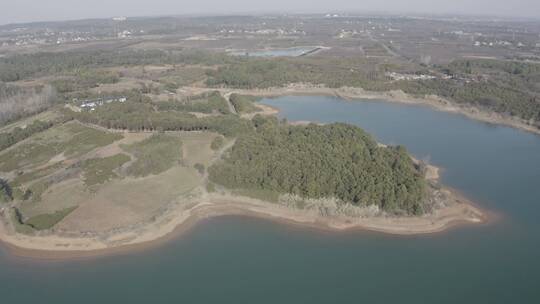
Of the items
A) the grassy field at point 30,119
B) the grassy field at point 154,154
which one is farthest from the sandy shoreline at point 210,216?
the grassy field at point 30,119

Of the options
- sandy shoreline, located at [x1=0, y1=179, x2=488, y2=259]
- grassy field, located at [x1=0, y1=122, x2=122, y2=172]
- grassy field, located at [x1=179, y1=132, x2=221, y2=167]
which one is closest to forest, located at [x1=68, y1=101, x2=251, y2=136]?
grassy field, located at [x1=179, y1=132, x2=221, y2=167]

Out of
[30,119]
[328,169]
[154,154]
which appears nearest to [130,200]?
[154,154]

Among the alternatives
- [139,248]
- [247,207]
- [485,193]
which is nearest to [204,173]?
[247,207]

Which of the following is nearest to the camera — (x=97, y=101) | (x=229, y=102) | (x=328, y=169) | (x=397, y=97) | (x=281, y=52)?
(x=328, y=169)

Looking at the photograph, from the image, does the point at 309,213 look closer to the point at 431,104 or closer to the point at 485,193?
the point at 485,193

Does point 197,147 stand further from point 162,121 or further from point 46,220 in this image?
point 46,220

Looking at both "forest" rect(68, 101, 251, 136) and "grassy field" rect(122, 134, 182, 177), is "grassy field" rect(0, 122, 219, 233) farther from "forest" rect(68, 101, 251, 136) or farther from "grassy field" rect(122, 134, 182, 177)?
"forest" rect(68, 101, 251, 136)

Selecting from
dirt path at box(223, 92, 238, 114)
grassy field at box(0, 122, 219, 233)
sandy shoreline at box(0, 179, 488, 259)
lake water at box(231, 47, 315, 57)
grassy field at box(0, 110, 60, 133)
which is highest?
lake water at box(231, 47, 315, 57)

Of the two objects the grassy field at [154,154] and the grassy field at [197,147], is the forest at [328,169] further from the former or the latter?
the grassy field at [154,154]
